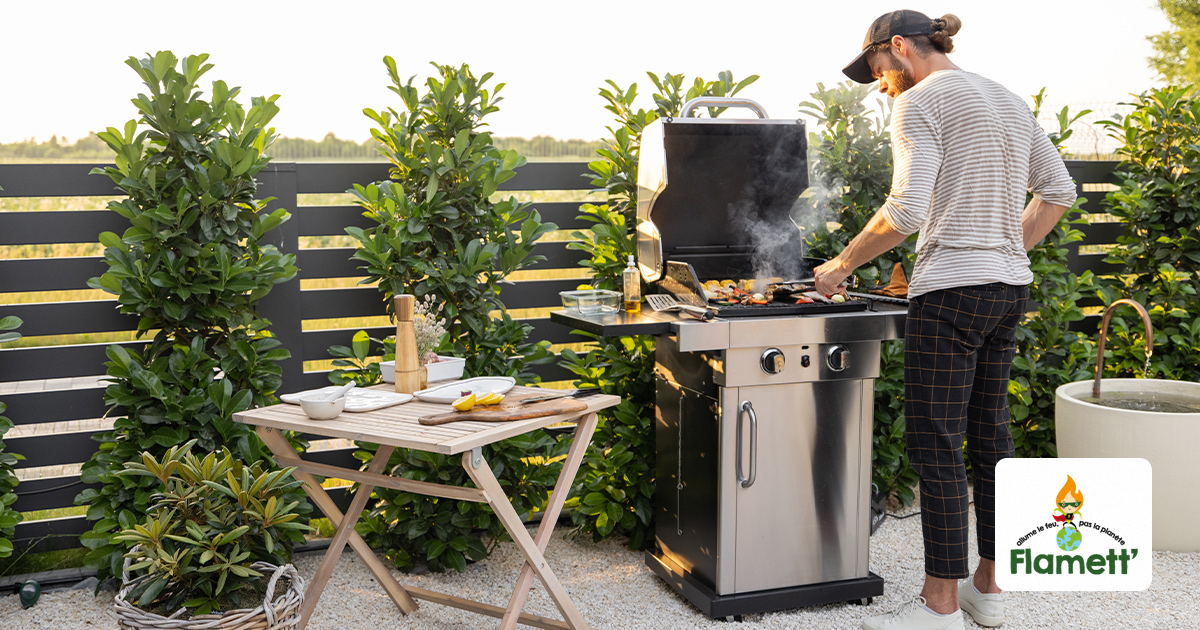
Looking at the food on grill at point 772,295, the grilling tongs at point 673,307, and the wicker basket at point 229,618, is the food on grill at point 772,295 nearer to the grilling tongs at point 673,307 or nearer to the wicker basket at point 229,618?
the grilling tongs at point 673,307

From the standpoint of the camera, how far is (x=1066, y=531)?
293cm

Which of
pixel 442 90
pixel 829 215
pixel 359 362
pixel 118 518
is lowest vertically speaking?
pixel 118 518

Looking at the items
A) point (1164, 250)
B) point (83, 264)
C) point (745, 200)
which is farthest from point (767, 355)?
point (1164, 250)

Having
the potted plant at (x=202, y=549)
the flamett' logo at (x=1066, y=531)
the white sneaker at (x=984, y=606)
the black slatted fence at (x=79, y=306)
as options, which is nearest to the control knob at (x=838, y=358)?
the flamett' logo at (x=1066, y=531)

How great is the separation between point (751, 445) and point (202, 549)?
166 centimetres

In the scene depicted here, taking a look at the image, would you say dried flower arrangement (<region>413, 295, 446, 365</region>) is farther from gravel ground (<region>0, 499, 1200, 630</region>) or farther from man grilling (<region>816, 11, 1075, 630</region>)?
man grilling (<region>816, 11, 1075, 630</region>)

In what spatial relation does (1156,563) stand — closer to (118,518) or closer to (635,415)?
(635,415)

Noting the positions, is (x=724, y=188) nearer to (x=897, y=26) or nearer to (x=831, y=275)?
(x=831, y=275)

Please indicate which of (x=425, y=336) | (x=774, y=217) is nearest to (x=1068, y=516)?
(x=774, y=217)

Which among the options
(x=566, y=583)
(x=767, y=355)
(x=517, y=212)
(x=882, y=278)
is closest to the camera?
(x=767, y=355)

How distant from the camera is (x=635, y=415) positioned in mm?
3359

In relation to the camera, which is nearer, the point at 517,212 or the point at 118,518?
the point at 118,518

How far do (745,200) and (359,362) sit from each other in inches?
64.4

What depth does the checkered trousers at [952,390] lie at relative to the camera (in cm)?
246
